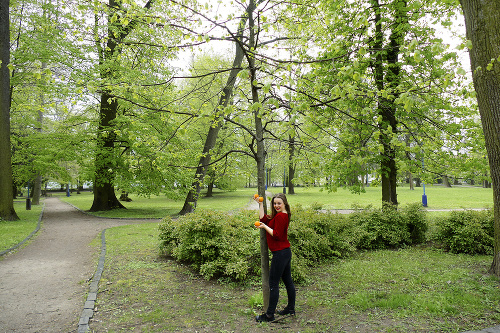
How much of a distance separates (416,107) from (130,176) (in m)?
13.0

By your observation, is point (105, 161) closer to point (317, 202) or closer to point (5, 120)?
point (5, 120)

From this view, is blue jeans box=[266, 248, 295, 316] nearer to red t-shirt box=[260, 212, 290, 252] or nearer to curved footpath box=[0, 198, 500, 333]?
red t-shirt box=[260, 212, 290, 252]

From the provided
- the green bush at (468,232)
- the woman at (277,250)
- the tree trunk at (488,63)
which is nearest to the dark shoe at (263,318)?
the woman at (277,250)

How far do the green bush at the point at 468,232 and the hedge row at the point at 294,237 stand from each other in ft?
2.73

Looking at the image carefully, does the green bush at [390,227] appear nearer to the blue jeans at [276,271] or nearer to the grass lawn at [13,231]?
the blue jeans at [276,271]

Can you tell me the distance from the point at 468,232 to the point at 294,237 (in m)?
4.25

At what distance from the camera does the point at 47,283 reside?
18.3ft

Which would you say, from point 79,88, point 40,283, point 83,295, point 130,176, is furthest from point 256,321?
point 130,176

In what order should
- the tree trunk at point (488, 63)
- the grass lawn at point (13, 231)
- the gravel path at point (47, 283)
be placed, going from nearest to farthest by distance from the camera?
1. the gravel path at point (47, 283)
2. the tree trunk at point (488, 63)
3. the grass lawn at point (13, 231)

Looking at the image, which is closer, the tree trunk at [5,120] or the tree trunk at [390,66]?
the tree trunk at [390,66]

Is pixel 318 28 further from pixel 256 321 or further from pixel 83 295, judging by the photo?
pixel 83 295

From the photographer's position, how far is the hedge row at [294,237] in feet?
18.5

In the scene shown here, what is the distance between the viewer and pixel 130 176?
50.7 ft

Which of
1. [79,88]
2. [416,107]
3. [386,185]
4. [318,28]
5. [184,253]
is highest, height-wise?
[318,28]
